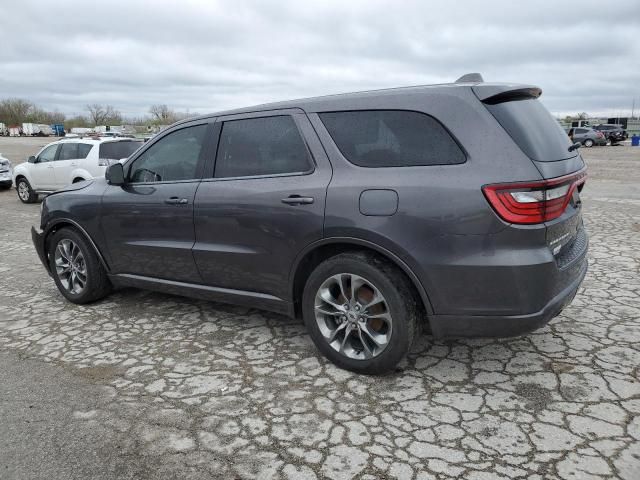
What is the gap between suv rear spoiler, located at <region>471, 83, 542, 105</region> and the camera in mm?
2934

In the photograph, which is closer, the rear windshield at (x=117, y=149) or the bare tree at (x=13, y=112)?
the rear windshield at (x=117, y=149)

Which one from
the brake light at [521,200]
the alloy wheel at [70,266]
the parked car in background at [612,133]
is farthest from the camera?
the parked car in background at [612,133]

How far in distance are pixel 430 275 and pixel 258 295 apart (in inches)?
54.0

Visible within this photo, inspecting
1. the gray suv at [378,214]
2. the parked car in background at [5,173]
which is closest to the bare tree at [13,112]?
the parked car in background at [5,173]

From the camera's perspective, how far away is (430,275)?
9.55 feet

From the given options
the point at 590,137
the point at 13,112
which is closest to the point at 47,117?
the point at 13,112

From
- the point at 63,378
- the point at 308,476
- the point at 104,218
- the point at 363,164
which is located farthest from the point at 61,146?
the point at 308,476

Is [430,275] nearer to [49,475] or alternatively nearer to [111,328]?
[49,475]

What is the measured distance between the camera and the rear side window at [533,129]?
9.27ft

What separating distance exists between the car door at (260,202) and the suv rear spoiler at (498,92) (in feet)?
3.34

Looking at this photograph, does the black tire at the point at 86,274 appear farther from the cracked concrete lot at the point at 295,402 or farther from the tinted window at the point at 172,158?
the tinted window at the point at 172,158

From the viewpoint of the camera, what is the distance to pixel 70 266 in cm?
494

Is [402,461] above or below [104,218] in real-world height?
below

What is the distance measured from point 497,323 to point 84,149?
11.1m
